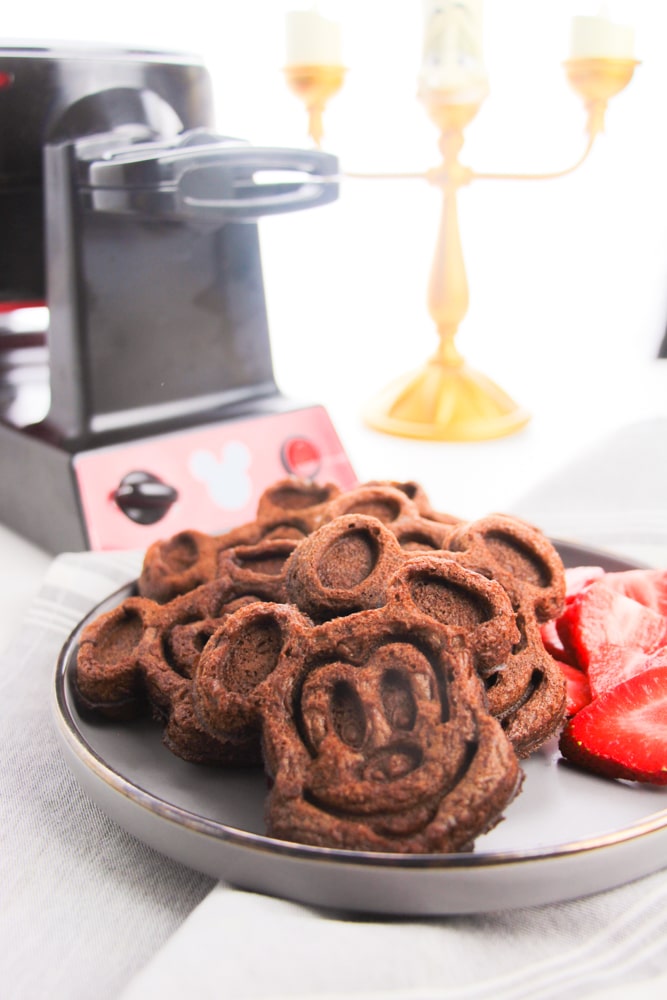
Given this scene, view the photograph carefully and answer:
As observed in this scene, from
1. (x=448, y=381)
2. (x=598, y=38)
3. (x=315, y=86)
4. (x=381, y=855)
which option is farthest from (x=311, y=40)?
(x=381, y=855)

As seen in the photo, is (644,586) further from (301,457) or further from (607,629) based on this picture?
(301,457)

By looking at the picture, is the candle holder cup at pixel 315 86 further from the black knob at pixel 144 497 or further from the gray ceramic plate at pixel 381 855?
the gray ceramic plate at pixel 381 855

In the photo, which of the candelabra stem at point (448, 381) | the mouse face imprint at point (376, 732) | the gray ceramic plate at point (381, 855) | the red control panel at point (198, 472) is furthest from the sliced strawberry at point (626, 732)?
the candelabra stem at point (448, 381)

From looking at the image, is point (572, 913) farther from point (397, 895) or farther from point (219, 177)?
point (219, 177)

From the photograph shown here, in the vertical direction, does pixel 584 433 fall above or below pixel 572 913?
below

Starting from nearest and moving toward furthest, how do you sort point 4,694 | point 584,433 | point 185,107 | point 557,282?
point 4,694, point 185,107, point 584,433, point 557,282

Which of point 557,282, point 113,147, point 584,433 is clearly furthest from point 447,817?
point 557,282

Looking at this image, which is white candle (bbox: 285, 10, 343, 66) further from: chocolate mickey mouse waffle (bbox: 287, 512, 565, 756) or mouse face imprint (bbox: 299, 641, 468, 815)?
mouse face imprint (bbox: 299, 641, 468, 815)

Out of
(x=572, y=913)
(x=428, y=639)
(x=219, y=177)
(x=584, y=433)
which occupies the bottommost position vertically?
(x=584, y=433)
